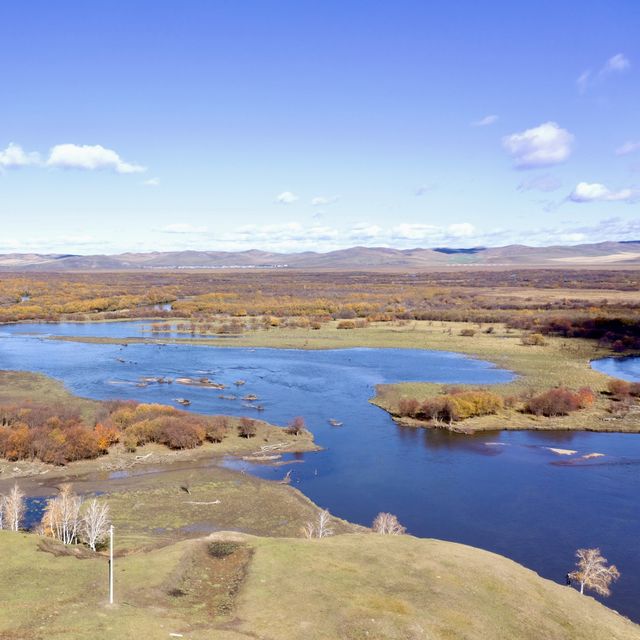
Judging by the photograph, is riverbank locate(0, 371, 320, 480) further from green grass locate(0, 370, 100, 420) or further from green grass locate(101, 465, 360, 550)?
green grass locate(101, 465, 360, 550)

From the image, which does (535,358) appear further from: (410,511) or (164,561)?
(164,561)

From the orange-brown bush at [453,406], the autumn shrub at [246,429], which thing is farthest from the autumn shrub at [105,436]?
the orange-brown bush at [453,406]

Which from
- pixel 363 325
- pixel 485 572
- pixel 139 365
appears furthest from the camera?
pixel 363 325

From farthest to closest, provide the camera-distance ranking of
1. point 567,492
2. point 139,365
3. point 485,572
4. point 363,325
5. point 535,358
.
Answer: point 363,325 → point 535,358 → point 139,365 → point 567,492 → point 485,572

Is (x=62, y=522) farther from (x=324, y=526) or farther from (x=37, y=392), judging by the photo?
(x=37, y=392)

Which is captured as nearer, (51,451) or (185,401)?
(51,451)

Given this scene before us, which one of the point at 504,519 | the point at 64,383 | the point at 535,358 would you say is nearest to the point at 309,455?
the point at 504,519
